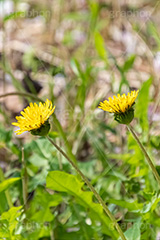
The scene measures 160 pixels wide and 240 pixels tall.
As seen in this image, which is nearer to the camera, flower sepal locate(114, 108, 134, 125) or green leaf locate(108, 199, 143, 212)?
flower sepal locate(114, 108, 134, 125)

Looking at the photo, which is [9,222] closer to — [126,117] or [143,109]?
[126,117]

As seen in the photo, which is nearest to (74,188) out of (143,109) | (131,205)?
(131,205)

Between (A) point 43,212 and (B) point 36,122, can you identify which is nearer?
(B) point 36,122

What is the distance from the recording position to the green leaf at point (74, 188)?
2.29 feet

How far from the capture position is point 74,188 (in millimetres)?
730

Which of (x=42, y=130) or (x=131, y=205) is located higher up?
(x=42, y=130)

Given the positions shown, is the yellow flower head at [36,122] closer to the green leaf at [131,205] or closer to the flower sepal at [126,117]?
the flower sepal at [126,117]

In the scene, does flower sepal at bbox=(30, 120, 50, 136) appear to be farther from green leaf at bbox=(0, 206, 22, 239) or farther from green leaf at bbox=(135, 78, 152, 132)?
green leaf at bbox=(135, 78, 152, 132)

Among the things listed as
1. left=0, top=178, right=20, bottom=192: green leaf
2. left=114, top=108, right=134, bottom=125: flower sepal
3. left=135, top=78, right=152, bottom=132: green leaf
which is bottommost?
left=0, top=178, right=20, bottom=192: green leaf

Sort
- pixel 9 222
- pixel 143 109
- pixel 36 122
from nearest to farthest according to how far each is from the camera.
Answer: pixel 36 122 → pixel 9 222 → pixel 143 109

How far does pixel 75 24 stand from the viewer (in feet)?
7.81

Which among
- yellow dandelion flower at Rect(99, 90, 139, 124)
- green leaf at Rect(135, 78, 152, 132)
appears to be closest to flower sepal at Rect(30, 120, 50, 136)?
yellow dandelion flower at Rect(99, 90, 139, 124)

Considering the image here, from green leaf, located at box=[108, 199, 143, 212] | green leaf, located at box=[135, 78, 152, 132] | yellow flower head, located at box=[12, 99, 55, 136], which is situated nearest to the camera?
yellow flower head, located at box=[12, 99, 55, 136]

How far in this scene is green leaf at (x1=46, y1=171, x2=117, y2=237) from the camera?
2.29ft
